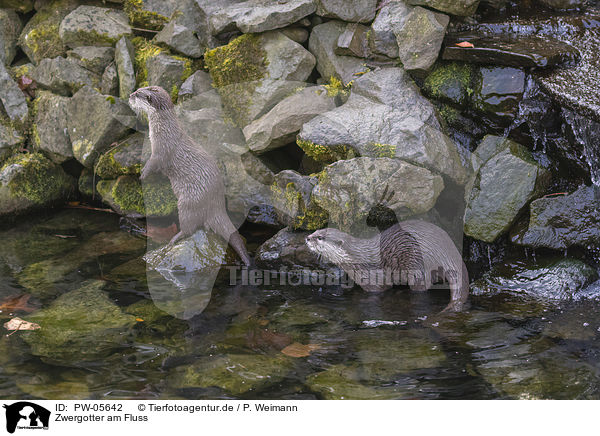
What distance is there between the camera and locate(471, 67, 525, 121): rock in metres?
4.06

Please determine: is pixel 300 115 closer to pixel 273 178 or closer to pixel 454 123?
pixel 273 178

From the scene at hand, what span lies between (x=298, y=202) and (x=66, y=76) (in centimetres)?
290

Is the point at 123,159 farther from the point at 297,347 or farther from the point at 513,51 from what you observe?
the point at 513,51

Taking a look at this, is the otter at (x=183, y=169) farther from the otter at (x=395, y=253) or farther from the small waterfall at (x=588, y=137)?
the small waterfall at (x=588, y=137)

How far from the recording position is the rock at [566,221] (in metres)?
3.90

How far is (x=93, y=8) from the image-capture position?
575 cm

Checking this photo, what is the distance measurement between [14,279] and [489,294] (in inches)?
140

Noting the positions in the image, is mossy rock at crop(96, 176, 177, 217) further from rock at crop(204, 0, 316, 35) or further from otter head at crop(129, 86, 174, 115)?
rock at crop(204, 0, 316, 35)

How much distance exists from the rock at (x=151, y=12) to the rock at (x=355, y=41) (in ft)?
6.06

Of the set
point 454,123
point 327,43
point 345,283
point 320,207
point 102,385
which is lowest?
point 102,385

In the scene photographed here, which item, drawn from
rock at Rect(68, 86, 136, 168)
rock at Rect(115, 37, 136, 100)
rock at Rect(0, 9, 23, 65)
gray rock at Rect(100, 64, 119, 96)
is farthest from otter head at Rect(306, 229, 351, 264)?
rock at Rect(0, 9, 23, 65)

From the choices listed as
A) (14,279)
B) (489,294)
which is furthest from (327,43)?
(14,279)

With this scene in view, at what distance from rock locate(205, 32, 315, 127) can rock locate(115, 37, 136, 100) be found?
883 millimetres

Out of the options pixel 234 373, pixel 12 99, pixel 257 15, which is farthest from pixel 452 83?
pixel 12 99
